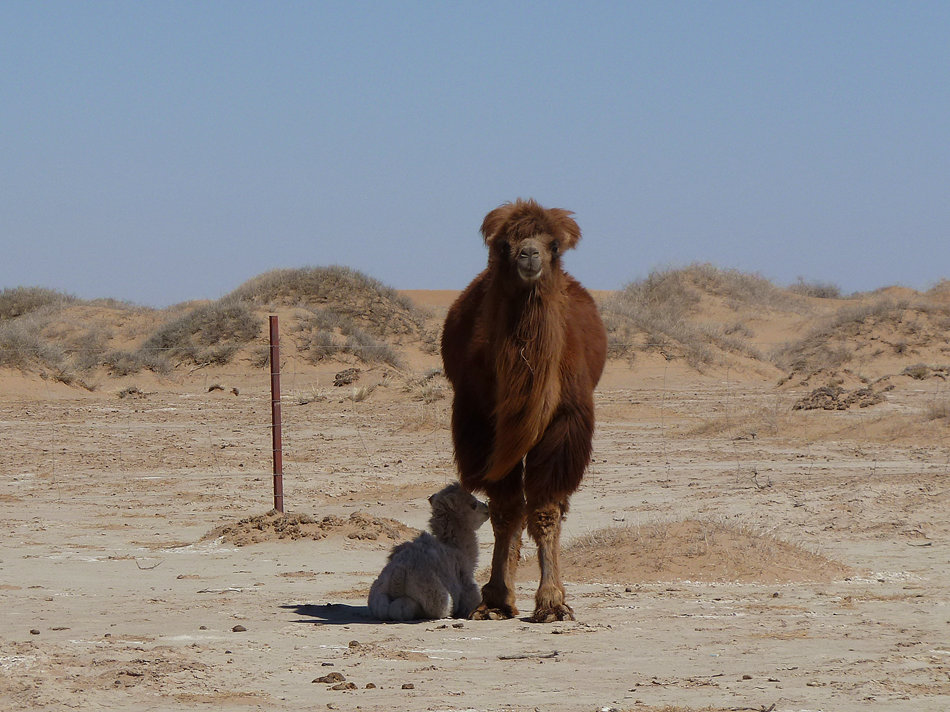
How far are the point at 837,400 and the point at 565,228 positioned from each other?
14.8 metres

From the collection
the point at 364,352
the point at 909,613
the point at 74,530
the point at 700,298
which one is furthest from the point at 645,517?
the point at 700,298

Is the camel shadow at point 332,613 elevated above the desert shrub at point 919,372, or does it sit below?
below

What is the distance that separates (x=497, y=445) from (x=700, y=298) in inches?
1637

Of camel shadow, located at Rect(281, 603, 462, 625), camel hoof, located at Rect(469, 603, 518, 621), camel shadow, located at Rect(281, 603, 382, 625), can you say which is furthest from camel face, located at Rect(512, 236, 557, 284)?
camel shadow, located at Rect(281, 603, 382, 625)

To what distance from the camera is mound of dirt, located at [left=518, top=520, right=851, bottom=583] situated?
→ 9094mm

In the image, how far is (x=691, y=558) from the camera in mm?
9375

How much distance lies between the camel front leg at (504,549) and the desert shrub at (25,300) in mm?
40737

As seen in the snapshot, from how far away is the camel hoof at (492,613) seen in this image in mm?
7883

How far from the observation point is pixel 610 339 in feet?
112

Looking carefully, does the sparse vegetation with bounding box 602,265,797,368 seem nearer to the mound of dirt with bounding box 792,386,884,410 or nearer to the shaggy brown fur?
the mound of dirt with bounding box 792,386,884,410

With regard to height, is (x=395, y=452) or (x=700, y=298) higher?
(x=700, y=298)

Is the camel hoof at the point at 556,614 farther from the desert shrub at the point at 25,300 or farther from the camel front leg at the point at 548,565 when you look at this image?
the desert shrub at the point at 25,300

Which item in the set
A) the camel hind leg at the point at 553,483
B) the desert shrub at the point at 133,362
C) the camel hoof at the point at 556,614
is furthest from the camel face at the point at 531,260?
the desert shrub at the point at 133,362

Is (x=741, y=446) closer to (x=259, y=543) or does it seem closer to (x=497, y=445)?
(x=259, y=543)
